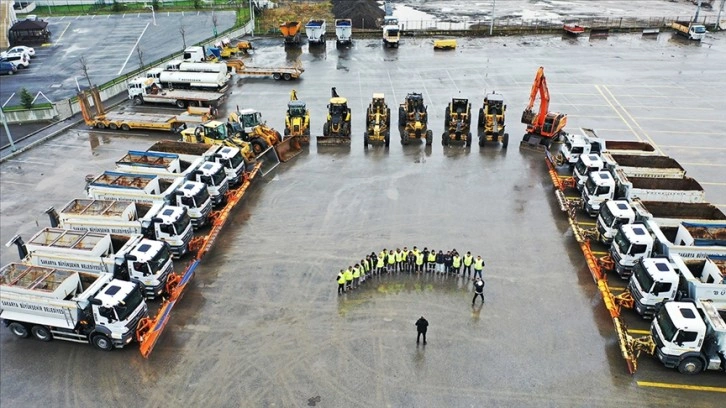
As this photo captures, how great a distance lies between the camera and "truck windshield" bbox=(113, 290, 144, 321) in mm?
17453

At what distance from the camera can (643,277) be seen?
1888 cm

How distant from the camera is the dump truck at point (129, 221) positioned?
2194 centimetres

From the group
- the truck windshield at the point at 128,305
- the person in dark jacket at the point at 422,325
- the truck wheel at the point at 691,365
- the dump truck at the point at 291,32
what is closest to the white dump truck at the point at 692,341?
the truck wheel at the point at 691,365

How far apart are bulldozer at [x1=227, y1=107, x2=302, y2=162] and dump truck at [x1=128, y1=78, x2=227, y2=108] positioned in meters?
8.82

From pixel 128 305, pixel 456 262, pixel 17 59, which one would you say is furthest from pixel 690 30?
pixel 17 59

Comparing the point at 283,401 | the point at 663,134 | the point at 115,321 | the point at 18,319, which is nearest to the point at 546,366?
the point at 283,401

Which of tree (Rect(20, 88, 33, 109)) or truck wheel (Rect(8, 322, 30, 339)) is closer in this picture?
truck wheel (Rect(8, 322, 30, 339))

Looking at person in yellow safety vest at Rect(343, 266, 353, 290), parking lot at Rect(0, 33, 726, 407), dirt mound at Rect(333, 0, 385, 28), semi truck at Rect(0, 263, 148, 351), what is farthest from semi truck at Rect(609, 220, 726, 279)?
dirt mound at Rect(333, 0, 385, 28)

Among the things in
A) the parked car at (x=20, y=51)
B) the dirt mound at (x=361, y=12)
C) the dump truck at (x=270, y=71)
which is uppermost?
the dirt mound at (x=361, y=12)

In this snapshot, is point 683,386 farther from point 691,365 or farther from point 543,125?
point 543,125

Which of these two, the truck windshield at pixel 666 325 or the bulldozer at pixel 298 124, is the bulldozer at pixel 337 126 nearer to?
the bulldozer at pixel 298 124

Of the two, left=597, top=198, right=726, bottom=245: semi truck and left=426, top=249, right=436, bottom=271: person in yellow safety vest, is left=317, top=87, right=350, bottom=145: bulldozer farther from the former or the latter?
left=597, top=198, right=726, bottom=245: semi truck

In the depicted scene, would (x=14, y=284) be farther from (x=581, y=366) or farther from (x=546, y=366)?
(x=581, y=366)

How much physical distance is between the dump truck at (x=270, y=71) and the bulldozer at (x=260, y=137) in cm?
1442
